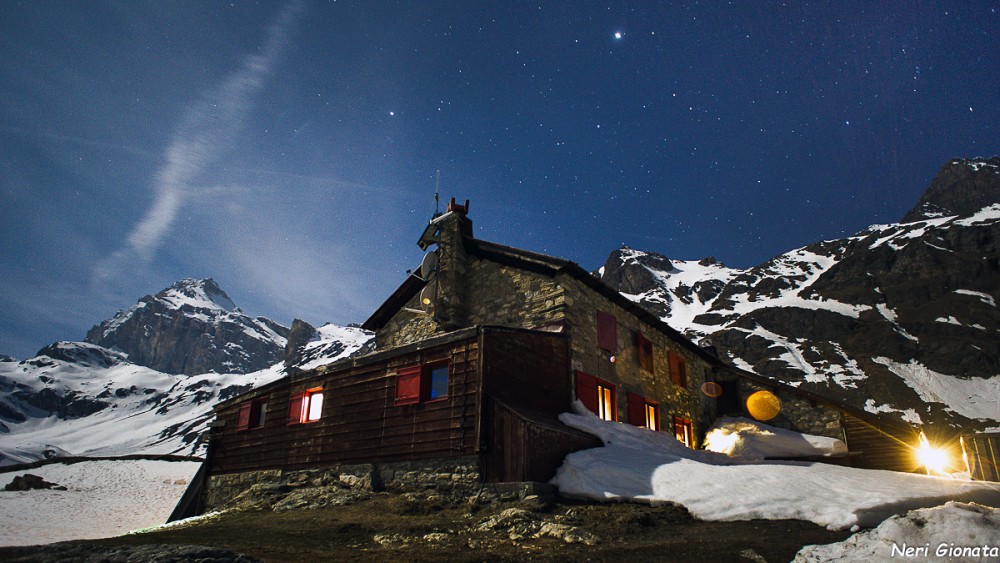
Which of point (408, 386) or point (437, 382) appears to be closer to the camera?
point (437, 382)

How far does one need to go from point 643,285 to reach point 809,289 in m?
41.9

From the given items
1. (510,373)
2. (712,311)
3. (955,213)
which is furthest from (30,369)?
(955,213)

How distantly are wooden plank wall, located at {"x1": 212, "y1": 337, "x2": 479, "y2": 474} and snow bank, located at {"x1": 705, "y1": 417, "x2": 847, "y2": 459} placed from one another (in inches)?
490

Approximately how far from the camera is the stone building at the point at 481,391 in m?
12.7

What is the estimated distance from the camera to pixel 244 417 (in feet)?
64.1

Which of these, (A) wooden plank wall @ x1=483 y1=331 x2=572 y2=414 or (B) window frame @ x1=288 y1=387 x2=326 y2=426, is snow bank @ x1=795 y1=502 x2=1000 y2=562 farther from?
(B) window frame @ x1=288 y1=387 x2=326 y2=426

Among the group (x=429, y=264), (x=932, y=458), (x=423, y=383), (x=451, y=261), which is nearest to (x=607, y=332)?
(x=451, y=261)

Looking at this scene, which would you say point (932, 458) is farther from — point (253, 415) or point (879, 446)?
point (253, 415)

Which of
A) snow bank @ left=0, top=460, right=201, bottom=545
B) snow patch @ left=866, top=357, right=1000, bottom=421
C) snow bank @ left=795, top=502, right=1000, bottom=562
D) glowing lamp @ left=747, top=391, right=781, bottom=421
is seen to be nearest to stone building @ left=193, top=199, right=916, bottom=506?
glowing lamp @ left=747, top=391, right=781, bottom=421

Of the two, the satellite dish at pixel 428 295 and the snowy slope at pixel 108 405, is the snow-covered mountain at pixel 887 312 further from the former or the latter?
the snowy slope at pixel 108 405

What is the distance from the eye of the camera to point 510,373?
13508mm

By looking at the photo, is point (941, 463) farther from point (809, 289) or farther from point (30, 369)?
point (30, 369)

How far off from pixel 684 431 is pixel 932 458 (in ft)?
27.4

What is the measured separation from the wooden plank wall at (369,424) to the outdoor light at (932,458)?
55.9ft
